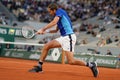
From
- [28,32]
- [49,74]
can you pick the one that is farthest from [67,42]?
[28,32]

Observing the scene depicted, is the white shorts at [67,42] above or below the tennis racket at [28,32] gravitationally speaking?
below

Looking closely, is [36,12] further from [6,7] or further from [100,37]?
[100,37]

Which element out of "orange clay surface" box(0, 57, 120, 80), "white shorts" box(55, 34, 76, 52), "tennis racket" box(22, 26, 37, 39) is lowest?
"orange clay surface" box(0, 57, 120, 80)

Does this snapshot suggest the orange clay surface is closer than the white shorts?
Yes

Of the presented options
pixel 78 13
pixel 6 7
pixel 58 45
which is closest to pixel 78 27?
pixel 78 13

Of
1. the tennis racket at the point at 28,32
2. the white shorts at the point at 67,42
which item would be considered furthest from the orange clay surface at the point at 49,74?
the tennis racket at the point at 28,32

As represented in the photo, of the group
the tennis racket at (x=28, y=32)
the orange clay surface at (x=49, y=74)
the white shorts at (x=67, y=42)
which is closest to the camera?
the orange clay surface at (x=49, y=74)

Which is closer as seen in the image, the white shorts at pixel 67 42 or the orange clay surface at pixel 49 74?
the orange clay surface at pixel 49 74

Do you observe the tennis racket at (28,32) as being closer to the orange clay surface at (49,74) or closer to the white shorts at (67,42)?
the orange clay surface at (49,74)

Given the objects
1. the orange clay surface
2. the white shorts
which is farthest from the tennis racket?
the white shorts

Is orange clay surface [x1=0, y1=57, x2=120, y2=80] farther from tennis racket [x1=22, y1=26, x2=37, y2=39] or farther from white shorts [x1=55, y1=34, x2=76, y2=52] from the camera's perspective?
tennis racket [x1=22, y1=26, x2=37, y2=39]

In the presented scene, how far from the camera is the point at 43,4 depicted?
42438mm

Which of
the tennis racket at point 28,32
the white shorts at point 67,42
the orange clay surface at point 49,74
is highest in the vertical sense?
the tennis racket at point 28,32

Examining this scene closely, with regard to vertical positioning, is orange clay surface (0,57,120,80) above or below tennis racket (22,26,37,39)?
below
